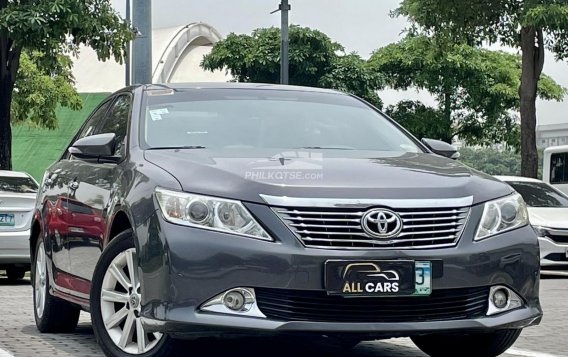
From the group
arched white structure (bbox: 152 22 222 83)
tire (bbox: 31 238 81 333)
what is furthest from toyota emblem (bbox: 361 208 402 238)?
arched white structure (bbox: 152 22 222 83)

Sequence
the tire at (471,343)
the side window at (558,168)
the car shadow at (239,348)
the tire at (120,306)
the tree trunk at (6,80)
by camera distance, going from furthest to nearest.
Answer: the side window at (558,168) → the tree trunk at (6,80) → the car shadow at (239,348) → the tire at (471,343) → the tire at (120,306)

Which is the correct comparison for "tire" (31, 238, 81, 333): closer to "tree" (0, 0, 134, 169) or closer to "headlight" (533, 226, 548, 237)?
"headlight" (533, 226, 548, 237)

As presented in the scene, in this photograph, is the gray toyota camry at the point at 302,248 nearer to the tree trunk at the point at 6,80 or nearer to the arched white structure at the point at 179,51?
the tree trunk at the point at 6,80

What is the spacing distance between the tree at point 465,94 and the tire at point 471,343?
174ft

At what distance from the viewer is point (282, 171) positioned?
18.9ft

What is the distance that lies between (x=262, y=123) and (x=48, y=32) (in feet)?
40.6

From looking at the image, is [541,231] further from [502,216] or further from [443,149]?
[502,216]

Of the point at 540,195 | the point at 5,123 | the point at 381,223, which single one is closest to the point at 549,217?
the point at 540,195

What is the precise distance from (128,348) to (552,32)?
19.8 metres

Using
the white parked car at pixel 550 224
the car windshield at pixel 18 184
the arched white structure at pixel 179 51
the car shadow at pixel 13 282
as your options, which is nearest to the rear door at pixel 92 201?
the car windshield at pixel 18 184

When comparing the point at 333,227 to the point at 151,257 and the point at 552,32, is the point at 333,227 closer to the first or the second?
the point at 151,257

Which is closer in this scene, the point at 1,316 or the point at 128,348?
the point at 128,348

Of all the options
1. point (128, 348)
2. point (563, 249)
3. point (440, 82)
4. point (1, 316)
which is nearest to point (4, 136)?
point (563, 249)

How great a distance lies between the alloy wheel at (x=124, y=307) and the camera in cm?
590
